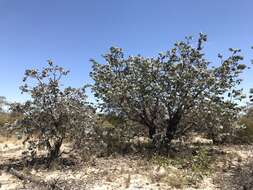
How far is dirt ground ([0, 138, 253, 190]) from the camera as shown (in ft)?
39.3

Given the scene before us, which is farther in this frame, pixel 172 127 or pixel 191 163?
pixel 172 127

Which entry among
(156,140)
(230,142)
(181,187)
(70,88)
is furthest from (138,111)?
(181,187)

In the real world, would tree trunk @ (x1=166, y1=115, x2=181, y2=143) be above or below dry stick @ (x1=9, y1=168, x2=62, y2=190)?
above

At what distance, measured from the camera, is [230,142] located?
22.0 meters

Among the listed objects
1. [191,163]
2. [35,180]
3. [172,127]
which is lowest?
[35,180]

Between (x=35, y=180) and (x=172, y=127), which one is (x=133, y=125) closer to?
(x=172, y=127)

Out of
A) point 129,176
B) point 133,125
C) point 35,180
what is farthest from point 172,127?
point 35,180

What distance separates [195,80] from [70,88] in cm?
560

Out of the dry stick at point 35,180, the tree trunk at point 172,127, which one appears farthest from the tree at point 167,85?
the dry stick at point 35,180

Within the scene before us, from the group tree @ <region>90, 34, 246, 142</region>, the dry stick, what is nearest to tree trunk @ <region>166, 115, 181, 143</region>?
tree @ <region>90, 34, 246, 142</region>

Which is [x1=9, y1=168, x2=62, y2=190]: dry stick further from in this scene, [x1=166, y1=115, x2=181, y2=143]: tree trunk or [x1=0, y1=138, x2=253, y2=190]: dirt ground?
[x1=166, y1=115, x2=181, y2=143]: tree trunk

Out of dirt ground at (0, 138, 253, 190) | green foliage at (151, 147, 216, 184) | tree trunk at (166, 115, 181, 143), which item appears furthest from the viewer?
tree trunk at (166, 115, 181, 143)

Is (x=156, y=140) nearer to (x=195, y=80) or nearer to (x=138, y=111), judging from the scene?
(x=138, y=111)

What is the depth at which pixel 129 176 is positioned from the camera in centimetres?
1255
